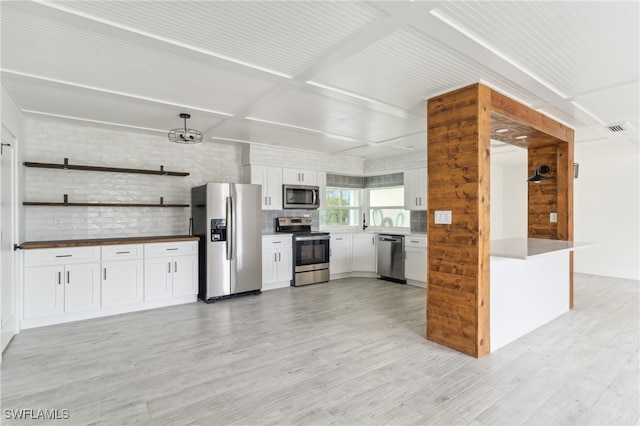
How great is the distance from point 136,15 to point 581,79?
3.55 meters

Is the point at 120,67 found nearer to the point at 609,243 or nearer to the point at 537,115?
the point at 537,115

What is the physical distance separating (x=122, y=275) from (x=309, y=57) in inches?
139

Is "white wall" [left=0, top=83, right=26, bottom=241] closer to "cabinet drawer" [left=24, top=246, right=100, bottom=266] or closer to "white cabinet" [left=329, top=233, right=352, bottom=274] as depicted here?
"cabinet drawer" [left=24, top=246, right=100, bottom=266]

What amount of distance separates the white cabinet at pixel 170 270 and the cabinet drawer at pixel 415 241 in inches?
139

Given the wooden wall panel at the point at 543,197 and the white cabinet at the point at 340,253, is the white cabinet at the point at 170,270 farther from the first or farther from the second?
the wooden wall panel at the point at 543,197

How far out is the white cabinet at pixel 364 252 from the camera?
644 centimetres

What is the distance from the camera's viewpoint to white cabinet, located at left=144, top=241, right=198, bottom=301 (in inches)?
170

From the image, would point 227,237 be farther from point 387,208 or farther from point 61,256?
point 387,208

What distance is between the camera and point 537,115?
3.66 meters

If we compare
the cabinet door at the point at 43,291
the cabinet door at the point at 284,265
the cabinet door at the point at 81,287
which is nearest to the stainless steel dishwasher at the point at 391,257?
the cabinet door at the point at 284,265

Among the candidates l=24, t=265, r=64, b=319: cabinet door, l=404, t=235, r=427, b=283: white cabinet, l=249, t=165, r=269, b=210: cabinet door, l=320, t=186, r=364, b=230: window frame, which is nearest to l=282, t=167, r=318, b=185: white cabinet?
l=249, t=165, r=269, b=210: cabinet door

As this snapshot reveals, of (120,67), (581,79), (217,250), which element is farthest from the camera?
(217,250)

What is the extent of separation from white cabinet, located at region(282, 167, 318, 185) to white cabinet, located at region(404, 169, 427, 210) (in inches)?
69.8

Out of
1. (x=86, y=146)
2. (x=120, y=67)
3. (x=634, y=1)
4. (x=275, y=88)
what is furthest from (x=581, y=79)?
(x=86, y=146)
